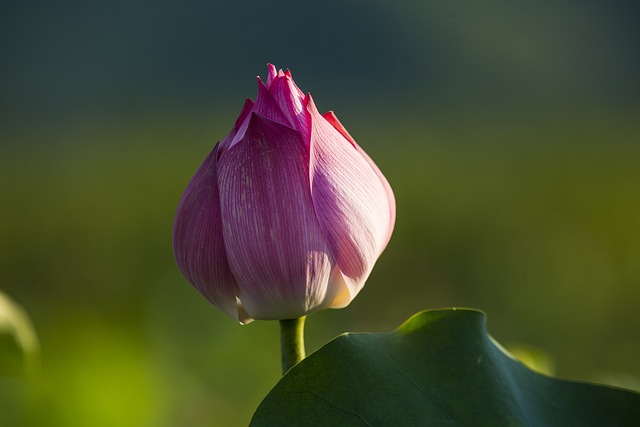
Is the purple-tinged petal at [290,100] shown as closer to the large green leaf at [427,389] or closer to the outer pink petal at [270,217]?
the outer pink petal at [270,217]

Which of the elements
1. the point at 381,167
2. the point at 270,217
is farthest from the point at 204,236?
the point at 381,167

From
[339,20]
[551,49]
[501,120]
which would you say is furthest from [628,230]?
[339,20]

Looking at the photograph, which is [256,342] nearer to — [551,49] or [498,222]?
[498,222]

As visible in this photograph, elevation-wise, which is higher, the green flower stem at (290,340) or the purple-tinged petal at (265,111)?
the purple-tinged petal at (265,111)

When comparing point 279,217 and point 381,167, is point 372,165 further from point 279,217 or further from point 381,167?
point 381,167

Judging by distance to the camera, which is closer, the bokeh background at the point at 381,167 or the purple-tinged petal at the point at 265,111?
the purple-tinged petal at the point at 265,111

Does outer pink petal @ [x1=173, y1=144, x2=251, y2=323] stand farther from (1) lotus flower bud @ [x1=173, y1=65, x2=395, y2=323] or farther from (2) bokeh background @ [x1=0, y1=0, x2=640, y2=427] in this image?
(2) bokeh background @ [x1=0, y1=0, x2=640, y2=427]

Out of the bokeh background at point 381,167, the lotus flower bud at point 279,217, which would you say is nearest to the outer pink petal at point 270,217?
the lotus flower bud at point 279,217
